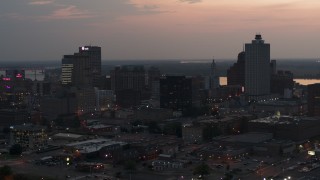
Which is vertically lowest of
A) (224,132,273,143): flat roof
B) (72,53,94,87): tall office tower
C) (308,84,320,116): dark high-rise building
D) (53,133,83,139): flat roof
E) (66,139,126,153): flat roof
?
(53,133,83,139): flat roof

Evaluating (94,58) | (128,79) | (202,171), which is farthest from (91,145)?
(94,58)

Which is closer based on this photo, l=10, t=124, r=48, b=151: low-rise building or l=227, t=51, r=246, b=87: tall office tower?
l=10, t=124, r=48, b=151: low-rise building

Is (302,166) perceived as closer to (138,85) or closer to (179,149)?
(179,149)

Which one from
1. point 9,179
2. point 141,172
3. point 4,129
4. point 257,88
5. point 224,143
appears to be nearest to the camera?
point 9,179

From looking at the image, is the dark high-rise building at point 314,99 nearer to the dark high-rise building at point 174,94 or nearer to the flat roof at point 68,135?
the dark high-rise building at point 174,94

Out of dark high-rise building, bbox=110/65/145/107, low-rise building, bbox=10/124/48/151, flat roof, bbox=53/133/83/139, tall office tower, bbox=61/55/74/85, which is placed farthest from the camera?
dark high-rise building, bbox=110/65/145/107

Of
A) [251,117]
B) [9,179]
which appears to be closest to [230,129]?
[251,117]

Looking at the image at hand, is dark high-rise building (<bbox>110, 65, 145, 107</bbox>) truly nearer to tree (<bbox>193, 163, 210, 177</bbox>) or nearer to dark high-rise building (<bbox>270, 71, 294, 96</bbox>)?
dark high-rise building (<bbox>270, 71, 294, 96</bbox>)

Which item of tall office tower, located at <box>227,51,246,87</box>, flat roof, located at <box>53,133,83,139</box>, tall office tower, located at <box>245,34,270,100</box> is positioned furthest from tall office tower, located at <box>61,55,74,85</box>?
flat roof, located at <box>53,133,83,139</box>
